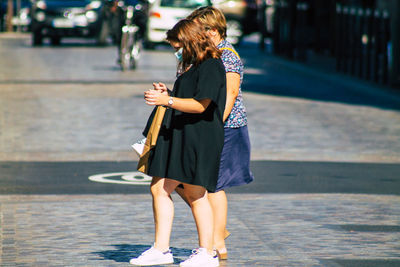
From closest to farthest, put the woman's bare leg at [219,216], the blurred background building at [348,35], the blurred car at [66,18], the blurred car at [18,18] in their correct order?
the woman's bare leg at [219,216] < the blurred background building at [348,35] < the blurred car at [66,18] < the blurred car at [18,18]

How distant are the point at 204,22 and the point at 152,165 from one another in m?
0.83

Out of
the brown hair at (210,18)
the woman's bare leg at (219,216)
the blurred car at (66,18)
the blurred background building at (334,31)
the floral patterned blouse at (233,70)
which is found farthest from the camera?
the blurred car at (66,18)

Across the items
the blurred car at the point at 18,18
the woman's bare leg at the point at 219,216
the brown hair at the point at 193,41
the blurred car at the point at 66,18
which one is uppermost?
the brown hair at the point at 193,41

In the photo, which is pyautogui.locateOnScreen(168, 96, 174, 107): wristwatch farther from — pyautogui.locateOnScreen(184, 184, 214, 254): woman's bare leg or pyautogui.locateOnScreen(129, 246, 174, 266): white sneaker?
pyautogui.locateOnScreen(129, 246, 174, 266): white sneaker

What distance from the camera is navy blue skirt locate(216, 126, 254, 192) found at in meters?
5.79

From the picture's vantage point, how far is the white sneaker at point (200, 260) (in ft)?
18.5

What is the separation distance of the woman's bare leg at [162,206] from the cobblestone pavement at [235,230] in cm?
26

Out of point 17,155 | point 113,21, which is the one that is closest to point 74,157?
point 17,155

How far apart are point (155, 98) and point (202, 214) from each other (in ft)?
2.58

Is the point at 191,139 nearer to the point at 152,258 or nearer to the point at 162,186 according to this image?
the point at 162,186

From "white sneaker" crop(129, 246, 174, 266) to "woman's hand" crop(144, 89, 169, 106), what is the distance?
892 millimetres

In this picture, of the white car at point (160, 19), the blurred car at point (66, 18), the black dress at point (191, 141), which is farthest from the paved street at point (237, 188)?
the blurred car at point (66, 18)

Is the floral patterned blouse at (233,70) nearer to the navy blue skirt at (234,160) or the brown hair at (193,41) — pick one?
the navy blue skirt at (234,160)

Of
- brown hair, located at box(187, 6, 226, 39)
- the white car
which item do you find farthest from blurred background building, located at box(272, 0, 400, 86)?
brown hair, located at box(187, 6, 226, 39)
